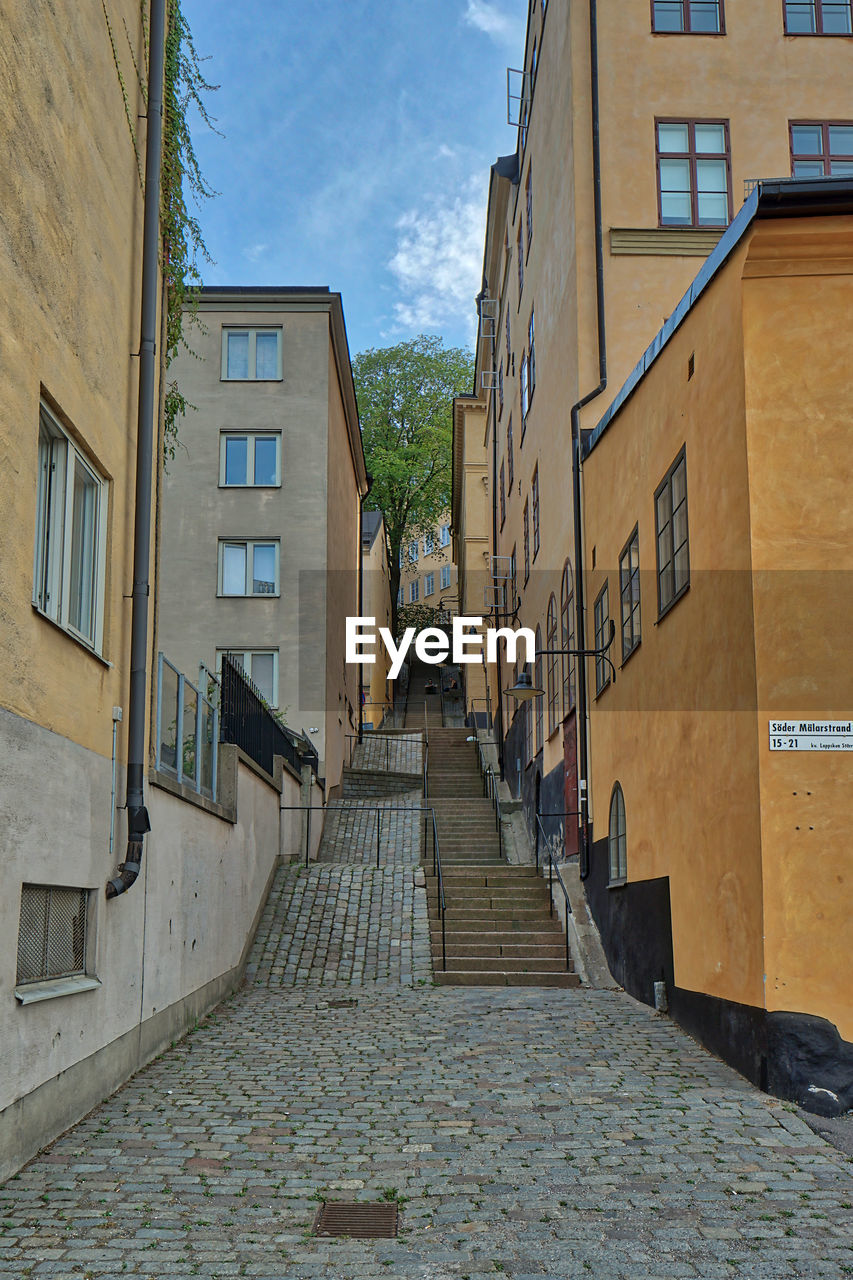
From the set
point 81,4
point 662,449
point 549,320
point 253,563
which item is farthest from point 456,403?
point 81,4

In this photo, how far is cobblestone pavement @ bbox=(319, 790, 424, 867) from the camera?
22359 millimetres

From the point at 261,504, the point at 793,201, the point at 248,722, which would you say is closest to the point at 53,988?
the point at 793,201

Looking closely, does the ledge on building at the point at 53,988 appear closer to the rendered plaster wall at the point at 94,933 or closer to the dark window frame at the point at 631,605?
the rendered plaster wall at the point at 94,933

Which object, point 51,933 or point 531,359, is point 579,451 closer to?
point 531,359

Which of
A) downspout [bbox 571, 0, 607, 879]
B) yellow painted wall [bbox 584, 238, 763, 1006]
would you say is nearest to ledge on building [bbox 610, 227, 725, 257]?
downspout [bbox 571, 0, 607, 879]

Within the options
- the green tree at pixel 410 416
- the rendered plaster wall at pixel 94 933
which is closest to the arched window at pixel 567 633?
the rendered plaster wall at pixel 94 933

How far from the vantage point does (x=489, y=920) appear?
1662 centimetres

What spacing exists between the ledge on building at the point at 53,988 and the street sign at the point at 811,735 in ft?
15.8

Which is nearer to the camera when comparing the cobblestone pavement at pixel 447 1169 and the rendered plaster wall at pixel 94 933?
the cobblestone pavement at pixel 447 1169

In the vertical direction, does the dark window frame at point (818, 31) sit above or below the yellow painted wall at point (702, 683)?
above

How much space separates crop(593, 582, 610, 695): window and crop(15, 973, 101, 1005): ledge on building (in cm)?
801

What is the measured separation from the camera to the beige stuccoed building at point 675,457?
28.7 feet

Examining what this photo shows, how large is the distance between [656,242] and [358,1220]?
15.0 m

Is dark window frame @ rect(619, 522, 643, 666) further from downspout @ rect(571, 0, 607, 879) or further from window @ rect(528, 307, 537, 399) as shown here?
window @ rect(528, 307, 537, 399)
